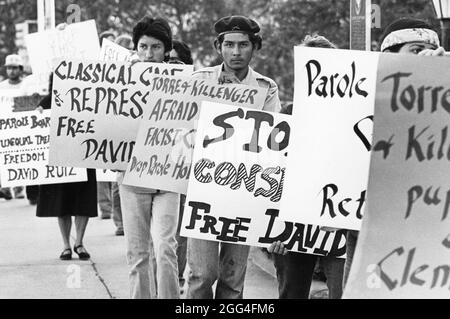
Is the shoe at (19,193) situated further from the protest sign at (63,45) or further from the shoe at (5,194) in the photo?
the protest sign at (63,45)

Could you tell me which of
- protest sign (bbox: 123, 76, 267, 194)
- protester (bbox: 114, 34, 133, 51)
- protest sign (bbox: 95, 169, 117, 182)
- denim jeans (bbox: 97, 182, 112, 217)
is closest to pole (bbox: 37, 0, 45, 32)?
denim jeans (bbox: 97, 182, 112, 217)

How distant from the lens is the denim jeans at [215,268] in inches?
265

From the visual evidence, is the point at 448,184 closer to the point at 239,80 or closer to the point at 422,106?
the point at 422,106

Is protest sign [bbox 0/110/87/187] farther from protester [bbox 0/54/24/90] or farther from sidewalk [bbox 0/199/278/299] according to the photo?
protester [bbox 0/54/24/90]

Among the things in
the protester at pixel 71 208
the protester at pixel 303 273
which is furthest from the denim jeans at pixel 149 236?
the protester at pixel 71 208

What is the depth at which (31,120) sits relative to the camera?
11.6 m

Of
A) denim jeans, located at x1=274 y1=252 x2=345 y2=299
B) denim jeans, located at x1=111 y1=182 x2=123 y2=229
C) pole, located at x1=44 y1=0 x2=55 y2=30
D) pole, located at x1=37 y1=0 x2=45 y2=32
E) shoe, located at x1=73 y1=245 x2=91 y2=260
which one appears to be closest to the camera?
denim jeans, located at x1=274 y1=252 x2=345 y2=299

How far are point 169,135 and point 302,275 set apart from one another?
1.28 meters

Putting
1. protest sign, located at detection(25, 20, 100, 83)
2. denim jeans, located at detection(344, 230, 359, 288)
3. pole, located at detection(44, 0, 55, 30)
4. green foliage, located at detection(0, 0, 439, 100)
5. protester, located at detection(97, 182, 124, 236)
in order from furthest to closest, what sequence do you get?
green foliage, located at detection(0, 0, 439, 100)
pole, located at detection(44, 0, 55, 30)
protest sign, located at detection(25, 20, 100, 83)
protester, located at detection(97, 182, 124, 236)
denim jeans, located at detection(344, 230, 359, 288)

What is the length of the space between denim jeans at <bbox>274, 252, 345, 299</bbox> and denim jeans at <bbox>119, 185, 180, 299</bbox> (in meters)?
0.80

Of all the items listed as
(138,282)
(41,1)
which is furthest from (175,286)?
(41,1)

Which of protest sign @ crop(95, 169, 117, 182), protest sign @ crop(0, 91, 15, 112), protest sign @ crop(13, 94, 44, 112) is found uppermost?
protest sign @ crop(13, 94, 44, 112)

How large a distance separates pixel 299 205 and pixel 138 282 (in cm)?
167

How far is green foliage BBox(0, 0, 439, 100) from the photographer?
25.3 m
